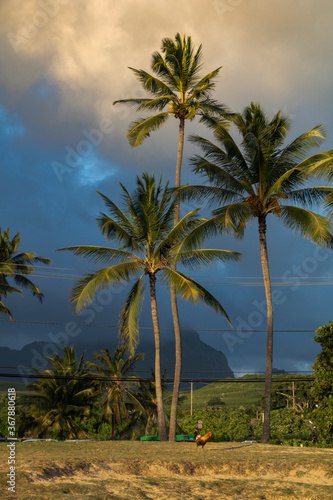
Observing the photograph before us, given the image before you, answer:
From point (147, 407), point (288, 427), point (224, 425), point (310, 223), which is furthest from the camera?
point (224, 425)

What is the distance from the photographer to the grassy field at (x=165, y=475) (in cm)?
1174

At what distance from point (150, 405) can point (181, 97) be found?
32370mm

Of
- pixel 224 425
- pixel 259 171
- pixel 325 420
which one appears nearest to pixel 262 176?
pixel 259 171

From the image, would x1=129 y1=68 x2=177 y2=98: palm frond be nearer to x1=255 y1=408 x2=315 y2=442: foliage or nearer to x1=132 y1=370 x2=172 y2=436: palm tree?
x1=132 y1=370 x2=172 y2=436: palm tree

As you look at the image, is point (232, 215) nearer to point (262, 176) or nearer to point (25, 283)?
point (262, 176)

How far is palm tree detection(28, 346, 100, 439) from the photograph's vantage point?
152ft

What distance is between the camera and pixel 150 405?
173ft

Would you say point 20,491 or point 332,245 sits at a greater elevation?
point 332,245

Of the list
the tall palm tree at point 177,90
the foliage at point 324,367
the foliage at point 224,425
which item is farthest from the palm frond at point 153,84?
the foliage at point 224,425

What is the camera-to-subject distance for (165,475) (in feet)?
45.3

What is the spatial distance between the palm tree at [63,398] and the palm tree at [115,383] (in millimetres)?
1826

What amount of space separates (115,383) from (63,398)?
5.11m

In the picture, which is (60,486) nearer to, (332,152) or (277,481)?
(277,481)

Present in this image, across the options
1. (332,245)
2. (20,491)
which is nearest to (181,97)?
(332,245)
